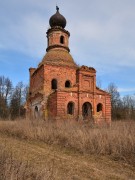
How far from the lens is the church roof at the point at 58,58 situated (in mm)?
26723

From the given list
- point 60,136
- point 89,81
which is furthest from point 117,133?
point 89,81

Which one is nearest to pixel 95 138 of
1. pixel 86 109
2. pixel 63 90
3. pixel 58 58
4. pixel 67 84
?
pixel 63 90

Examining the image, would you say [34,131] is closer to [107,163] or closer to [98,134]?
[98,134]

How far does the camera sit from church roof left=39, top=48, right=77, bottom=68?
26.7 metres

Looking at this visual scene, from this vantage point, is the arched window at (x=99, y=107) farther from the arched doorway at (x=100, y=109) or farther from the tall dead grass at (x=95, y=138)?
the tall dead grass at (x=95, y=138)

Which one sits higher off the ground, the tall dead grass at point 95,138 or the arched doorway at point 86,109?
the arched doorway at point 86,109

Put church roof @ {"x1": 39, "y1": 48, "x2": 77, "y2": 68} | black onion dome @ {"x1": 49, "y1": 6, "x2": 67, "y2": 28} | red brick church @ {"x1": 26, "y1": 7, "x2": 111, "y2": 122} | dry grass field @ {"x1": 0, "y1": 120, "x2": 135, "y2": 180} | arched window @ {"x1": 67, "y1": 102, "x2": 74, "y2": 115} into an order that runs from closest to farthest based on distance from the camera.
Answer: dry grass field @ {"x1": 0, "y1": 120, "x2": 135, "y2": 180} < red brick church @ {"x1": 26, "y1": 7, "x2": 111, "y2": 122} < arched window @ {"x1": 67, "y1": 102, "x2": 74, "y2": 115} < church roof @ {"x1": 39, "y1": 48, "x2": 77, "y2": 68} < black onion dome @ {"x1": 49, "y1": 6, "x2": 67, "y2": 28}

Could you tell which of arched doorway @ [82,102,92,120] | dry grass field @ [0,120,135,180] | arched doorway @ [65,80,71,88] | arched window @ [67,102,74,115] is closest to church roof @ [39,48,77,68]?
arched doorway @ [65,80,71,88]

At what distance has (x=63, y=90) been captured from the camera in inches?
956

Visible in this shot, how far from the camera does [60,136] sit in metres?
10.9

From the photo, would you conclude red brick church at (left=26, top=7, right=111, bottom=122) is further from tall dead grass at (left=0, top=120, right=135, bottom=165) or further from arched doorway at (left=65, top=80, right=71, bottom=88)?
tall dead grass at (left=0, top=120, right=135, bottom=165)

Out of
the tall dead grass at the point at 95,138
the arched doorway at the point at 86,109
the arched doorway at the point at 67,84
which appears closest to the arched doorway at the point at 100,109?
the arched doorway at the point at 86,109

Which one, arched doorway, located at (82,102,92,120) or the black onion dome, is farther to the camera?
the black onion dome

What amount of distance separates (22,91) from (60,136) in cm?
4863
